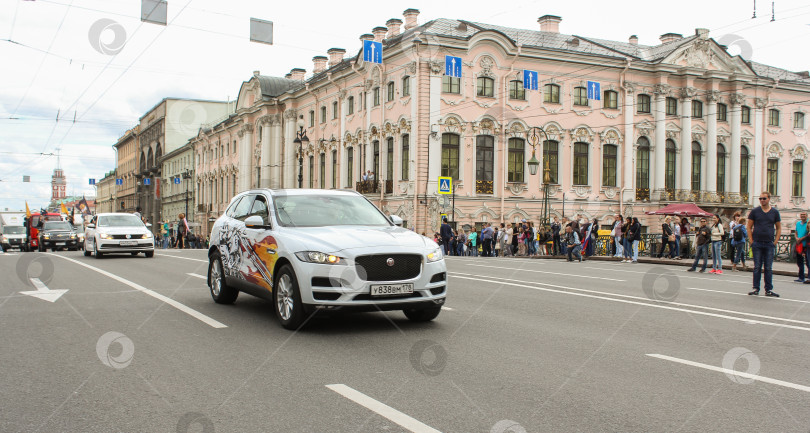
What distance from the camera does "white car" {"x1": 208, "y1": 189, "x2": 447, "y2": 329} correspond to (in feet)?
24.4

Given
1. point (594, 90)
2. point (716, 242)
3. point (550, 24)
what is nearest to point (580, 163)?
point (594, 90)

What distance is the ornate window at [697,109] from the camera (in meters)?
43.9

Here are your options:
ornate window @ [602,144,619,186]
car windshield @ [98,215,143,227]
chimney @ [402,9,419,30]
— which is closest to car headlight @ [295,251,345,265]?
car windshield @ [98,215,143,227]

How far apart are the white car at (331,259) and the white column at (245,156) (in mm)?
52325

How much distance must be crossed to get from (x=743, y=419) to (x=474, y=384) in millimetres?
1895

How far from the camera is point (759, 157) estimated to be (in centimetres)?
4591

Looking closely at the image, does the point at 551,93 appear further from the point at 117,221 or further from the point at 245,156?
the point at 245,156

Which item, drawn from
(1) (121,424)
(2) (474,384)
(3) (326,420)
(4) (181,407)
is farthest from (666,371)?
(1) (121,424)

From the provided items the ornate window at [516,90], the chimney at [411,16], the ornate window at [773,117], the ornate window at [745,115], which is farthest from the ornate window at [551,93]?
the ornate window at [773,117]

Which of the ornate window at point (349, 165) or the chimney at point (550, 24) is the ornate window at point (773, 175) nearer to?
→ the chimney at point (550, 24)

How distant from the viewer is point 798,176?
48.1 m

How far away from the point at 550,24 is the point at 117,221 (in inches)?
1237

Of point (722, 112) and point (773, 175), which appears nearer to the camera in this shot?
point (722, 112)

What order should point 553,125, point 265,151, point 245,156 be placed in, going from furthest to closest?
point 245,156 < point 265,151 < point 553,125
